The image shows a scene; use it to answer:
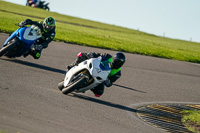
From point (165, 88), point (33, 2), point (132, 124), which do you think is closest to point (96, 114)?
point (132, 124)

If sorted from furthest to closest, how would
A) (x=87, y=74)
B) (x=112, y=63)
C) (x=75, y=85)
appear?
(x=112, y=63) → (x=87, y=74) → (x=75, y=85)

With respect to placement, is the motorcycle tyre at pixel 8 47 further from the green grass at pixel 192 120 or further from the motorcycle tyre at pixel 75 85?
the green grass at pixel 192 120

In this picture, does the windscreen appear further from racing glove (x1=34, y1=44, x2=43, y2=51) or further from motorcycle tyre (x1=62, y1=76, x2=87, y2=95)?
racing glove (x1=34, y1=44, x2=43, y2=51)

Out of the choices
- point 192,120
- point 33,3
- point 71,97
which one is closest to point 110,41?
point 192,120

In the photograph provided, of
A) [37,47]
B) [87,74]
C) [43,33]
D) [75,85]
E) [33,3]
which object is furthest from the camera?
[33,3]

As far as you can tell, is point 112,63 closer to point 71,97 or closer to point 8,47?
point 71,97

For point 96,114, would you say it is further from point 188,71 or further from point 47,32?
point 188,71

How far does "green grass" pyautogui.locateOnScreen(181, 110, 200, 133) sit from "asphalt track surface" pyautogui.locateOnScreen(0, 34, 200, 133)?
1.06 metres

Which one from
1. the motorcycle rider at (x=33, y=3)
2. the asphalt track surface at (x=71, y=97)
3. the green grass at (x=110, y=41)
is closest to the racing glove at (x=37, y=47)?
the asphalt track surface at (x=71, y=97)

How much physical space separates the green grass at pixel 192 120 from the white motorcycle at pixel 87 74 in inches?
88.1

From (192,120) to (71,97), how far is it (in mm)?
3026

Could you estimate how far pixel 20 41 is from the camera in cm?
1219

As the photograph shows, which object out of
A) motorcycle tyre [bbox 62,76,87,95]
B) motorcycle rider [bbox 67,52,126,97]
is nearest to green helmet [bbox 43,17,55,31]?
motorcycle rider [bbox 67,52,126,97]

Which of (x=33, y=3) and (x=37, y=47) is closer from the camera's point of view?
(x=37, y=47)
